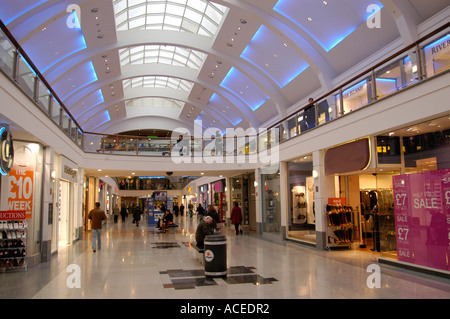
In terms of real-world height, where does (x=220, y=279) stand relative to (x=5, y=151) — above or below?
below

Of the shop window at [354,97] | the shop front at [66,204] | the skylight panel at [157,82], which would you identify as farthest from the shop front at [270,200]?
the skylight panel at [157,82]

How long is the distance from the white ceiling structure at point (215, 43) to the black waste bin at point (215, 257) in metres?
8.79

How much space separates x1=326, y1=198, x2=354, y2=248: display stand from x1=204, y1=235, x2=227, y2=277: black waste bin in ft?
16.5

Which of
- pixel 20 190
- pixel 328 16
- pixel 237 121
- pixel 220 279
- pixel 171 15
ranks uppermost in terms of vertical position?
pixel 171 15

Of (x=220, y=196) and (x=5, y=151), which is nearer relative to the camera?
(x=5, y=151)

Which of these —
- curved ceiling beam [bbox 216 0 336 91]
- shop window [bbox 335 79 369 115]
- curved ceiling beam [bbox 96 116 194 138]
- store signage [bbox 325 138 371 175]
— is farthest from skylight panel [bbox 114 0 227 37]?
curved ceiling beam [bbox 96 116 194 138]

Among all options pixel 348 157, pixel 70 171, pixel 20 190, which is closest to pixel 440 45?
pixel 348 157

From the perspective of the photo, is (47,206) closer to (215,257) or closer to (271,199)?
(215,257)

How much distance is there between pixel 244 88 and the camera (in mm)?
22766

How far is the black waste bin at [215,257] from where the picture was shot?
280 inches

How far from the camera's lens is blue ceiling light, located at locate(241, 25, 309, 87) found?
54.3 ft

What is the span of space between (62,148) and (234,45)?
32.6 feet

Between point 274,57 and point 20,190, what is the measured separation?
42.7ft
